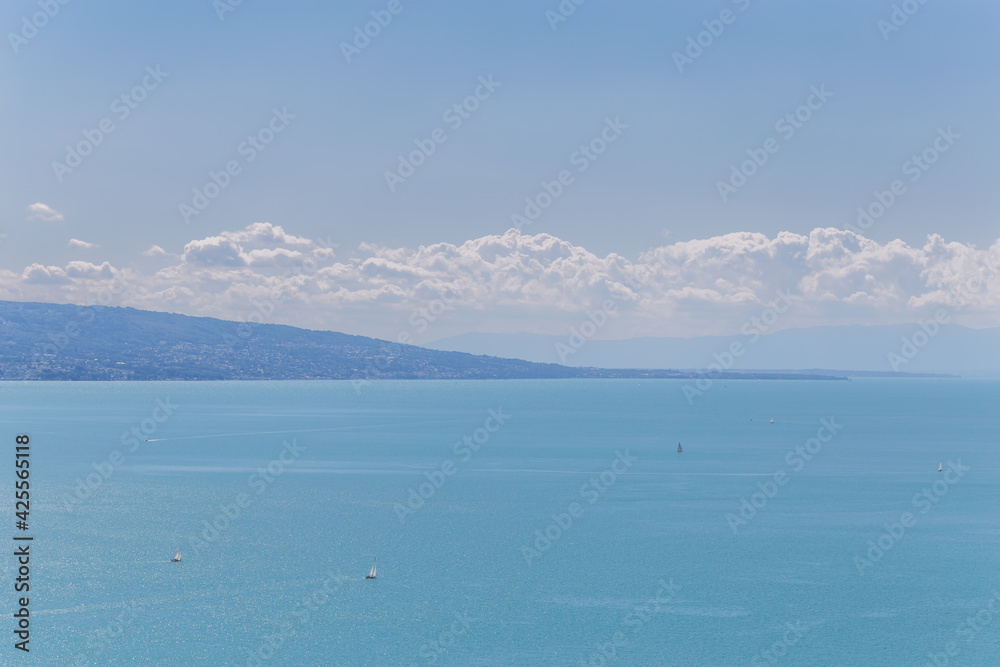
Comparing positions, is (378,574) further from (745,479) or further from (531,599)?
(745,479)

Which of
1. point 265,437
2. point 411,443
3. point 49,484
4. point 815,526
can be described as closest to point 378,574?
point 815,526

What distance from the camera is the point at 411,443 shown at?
171875 mm

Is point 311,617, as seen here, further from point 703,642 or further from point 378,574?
point 703,642

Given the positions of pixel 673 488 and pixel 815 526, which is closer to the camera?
pixel 815 526

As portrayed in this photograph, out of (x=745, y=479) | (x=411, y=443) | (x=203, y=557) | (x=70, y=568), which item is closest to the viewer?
(x=70, y=568)

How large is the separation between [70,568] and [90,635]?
14994mm

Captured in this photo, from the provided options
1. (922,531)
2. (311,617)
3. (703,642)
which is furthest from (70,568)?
(922,531)

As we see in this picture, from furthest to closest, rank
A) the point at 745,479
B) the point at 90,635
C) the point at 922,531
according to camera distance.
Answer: the point at 745,479 → the point at 922,531 → the point at 90,635

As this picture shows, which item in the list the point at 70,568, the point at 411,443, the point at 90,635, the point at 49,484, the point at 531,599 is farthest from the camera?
the point at 411,443

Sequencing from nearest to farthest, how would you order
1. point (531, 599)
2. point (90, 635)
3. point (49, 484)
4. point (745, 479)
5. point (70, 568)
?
point (90, 635) → point (531, 599) → point (70, 568) → point (49, 484) → point (745, 479)

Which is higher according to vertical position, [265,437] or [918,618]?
[918,618]

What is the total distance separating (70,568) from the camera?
68562mm

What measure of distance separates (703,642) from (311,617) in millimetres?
24672

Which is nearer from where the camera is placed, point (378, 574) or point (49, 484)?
point (378, 574)
